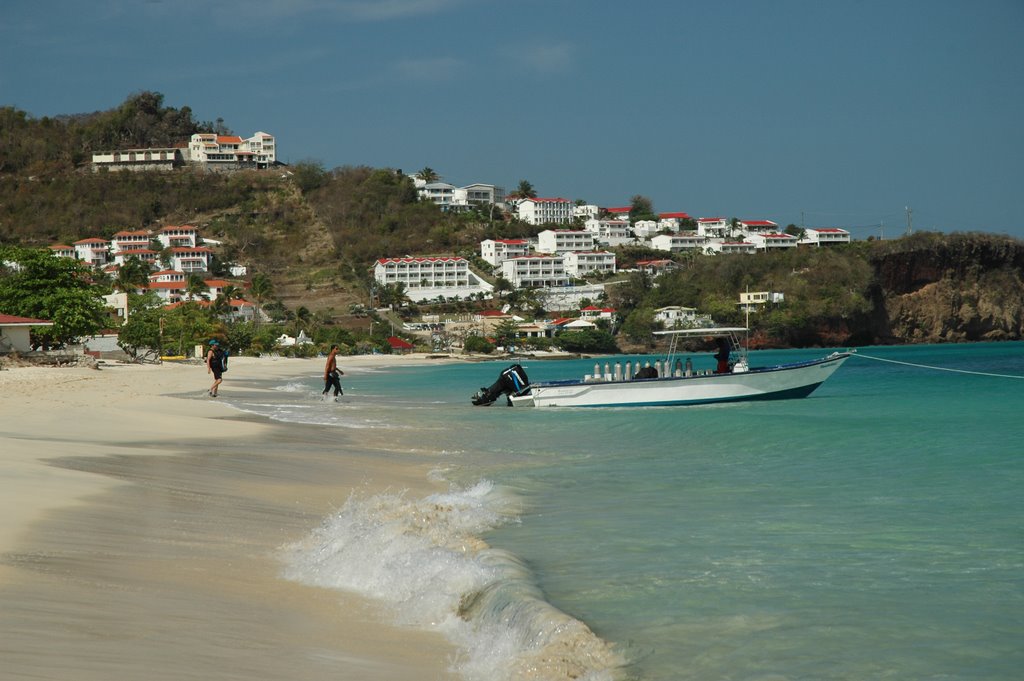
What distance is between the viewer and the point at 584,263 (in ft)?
466

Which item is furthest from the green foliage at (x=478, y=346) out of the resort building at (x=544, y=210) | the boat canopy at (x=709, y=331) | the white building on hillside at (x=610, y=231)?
the boat canopy at (x=709, y=331)

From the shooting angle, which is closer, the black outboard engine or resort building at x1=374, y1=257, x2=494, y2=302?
the black outboard engine

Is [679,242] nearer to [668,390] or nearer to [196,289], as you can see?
[196,289]

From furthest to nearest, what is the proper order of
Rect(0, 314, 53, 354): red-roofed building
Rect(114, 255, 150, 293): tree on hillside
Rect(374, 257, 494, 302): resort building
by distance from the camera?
1. Rect(374, 257, 494, 302): resort building
2. Rect(114, 255, 150, 293): tree on hillside
3. Rect(0, 314, 53, 354): red-roofed building

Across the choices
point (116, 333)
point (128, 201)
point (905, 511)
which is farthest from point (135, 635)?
point (128, 201)

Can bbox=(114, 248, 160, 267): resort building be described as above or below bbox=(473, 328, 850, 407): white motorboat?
above

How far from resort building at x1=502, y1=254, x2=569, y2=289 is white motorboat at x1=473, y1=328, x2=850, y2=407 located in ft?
354

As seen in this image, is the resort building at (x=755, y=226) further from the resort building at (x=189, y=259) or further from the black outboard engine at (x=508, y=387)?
the black outboard engine at (x=508, y=387)

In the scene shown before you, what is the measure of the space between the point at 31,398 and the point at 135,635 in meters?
17.9

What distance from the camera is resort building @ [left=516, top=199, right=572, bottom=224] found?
167125 mm

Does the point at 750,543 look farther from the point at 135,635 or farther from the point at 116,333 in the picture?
the point at 116,333

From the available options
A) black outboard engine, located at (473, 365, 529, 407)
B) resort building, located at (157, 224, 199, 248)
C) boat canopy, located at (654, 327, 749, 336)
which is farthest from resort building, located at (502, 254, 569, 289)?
boat canopy, located at (654, 327, 749, 336)

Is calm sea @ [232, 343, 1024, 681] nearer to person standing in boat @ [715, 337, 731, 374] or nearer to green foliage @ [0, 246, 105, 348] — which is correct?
person standing in boat @ [715, 337, 731, 374]

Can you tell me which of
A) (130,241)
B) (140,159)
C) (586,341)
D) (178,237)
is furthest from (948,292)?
(140,159)
